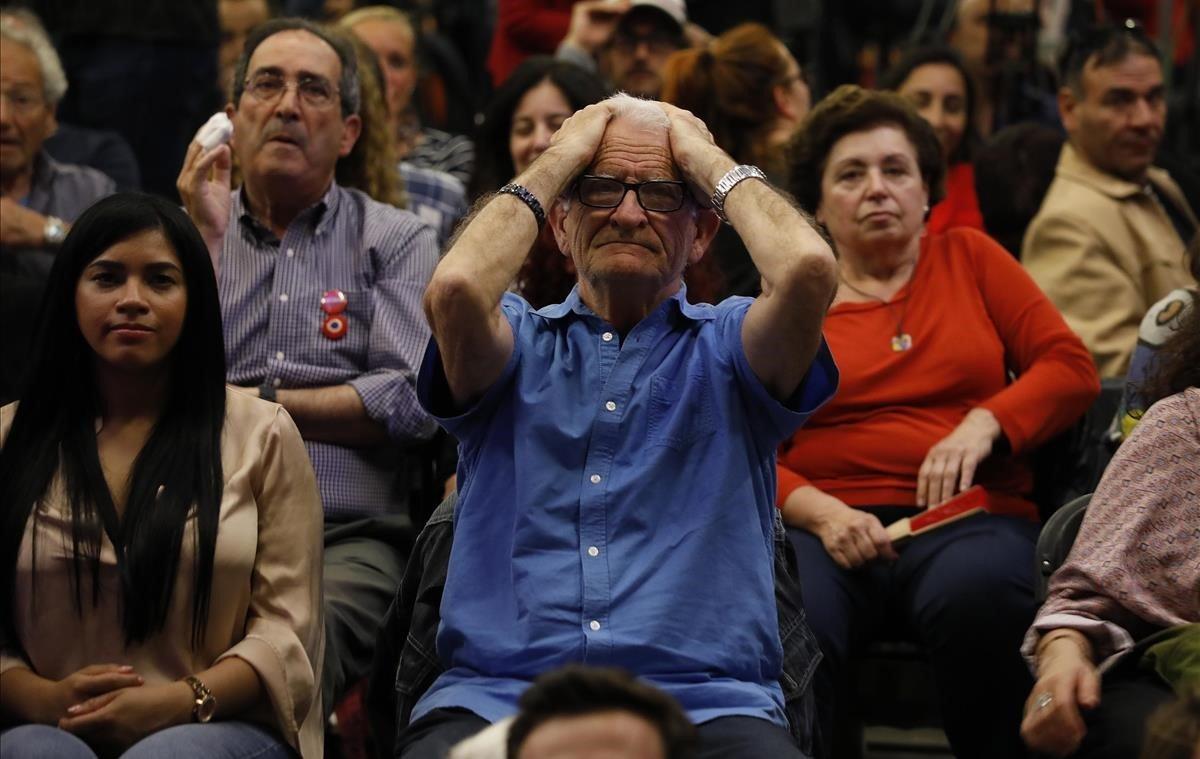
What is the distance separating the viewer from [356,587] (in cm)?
371

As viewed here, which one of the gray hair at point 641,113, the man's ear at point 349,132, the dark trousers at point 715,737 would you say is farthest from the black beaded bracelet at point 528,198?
the man's ear at point 349,132

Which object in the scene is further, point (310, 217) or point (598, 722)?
point (310, 217)

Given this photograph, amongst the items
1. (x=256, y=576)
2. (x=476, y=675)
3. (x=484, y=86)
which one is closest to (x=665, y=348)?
(x=476, y=675)

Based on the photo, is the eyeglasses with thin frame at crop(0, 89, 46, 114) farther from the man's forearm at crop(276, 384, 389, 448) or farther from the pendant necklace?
the pendant necklace

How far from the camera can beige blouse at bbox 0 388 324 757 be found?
303 centimetres

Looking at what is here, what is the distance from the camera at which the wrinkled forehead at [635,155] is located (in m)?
2.99

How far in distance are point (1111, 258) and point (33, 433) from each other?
3061 mm

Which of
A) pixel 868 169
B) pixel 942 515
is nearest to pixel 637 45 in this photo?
pixel 868 169

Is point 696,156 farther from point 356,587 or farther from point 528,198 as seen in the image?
point 356,587

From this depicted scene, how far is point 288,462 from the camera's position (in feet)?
10.5

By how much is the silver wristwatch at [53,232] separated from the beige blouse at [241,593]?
5.05ft

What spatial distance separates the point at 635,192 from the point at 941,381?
143 centimetres

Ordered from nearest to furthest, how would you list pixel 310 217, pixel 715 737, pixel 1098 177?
pixel 715 737, pixel 310 217, pixel 1098 177

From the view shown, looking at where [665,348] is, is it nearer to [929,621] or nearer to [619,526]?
[619,526]
